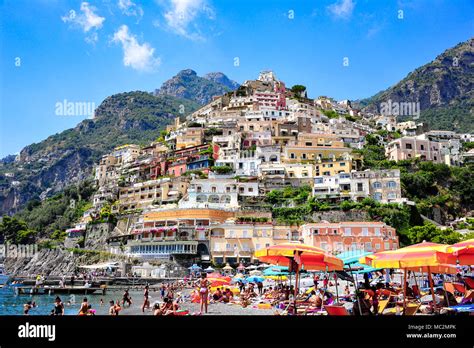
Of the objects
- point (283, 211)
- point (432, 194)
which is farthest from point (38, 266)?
point (432, 194)

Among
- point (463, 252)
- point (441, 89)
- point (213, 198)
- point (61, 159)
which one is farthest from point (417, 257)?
point (61, 159)

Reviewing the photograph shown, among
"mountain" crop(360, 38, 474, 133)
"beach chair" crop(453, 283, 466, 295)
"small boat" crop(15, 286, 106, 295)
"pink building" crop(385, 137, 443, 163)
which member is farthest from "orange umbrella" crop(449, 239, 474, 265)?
"mountain" crop(360, 38, 474, 133)

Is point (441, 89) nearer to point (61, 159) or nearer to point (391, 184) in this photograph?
point (391, 184)

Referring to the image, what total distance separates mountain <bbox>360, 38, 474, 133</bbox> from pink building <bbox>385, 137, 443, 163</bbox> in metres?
79.1

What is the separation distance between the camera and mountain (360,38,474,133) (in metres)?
153

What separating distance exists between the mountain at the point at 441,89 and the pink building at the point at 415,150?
260 feet

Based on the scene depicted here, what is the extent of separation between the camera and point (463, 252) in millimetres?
11242

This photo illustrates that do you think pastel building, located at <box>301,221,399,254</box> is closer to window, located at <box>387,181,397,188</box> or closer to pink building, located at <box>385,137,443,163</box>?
window, located at <box>387,181,397,188</box>

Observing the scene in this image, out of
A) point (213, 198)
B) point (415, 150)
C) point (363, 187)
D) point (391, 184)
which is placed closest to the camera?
point (391, 184)

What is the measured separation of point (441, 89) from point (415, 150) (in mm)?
109465

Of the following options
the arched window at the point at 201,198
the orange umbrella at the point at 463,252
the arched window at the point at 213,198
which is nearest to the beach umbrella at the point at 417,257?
the orange umbrella at the point at 463,252

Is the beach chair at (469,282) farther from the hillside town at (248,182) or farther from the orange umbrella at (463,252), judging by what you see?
the hillside town at (248,182)
